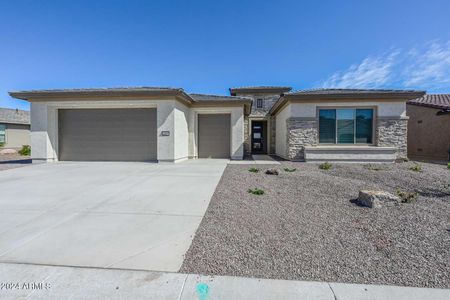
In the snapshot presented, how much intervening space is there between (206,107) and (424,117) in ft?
47.3

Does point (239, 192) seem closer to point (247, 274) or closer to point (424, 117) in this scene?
point (247, 274)

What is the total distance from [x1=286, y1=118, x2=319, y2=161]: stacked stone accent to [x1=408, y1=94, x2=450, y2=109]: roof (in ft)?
28.3

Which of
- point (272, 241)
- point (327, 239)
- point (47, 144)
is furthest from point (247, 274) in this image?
point (47, 144)

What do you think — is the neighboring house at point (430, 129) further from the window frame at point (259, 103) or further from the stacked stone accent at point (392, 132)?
the window frame at point (259, 103)

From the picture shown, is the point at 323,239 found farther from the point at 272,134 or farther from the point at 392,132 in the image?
the point at 272,134

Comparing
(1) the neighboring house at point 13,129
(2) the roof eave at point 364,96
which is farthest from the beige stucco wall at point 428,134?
(1) the neighboring house at point 13,129

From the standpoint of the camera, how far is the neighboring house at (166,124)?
10789 millimetres

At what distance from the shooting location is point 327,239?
10.3ft

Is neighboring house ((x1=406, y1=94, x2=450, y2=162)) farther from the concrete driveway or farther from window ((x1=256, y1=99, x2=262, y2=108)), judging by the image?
the concrete driveway

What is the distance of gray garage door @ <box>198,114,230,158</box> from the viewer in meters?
13.3

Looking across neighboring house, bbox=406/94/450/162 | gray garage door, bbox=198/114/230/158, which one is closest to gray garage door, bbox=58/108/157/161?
gray garage door, bbox=198/114/230/158

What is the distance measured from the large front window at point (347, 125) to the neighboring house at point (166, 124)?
46 mm

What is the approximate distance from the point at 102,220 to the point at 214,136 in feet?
32.3

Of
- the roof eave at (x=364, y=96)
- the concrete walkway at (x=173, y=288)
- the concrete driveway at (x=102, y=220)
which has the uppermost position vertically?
the roof eave at (x=364, y=96)
